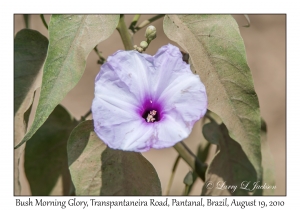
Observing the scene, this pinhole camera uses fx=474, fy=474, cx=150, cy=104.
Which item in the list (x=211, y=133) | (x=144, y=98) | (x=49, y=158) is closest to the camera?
(x=144, y=98)

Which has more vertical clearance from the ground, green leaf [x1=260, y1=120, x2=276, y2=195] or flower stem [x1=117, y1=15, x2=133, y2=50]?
flower stem [x1=117, y1=15, x2=133, y2=50]

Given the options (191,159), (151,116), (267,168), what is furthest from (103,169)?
(267,168)

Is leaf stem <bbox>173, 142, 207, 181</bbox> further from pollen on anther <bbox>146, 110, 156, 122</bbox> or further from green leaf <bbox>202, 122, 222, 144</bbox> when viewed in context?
pollen on anther <bbox>146, 110, 156, 122</bbox>

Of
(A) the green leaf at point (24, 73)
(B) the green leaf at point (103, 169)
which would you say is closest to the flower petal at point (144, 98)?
(B) the green leaf at point (103, 169)

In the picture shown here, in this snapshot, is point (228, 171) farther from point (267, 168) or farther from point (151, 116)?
point (151, 116)

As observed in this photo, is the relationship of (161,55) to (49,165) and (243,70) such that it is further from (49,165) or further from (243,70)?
(49,165)

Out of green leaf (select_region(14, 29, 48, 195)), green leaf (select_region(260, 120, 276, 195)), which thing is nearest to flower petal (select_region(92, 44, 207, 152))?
green leaf (select_region(14, 29, 48, 195))
